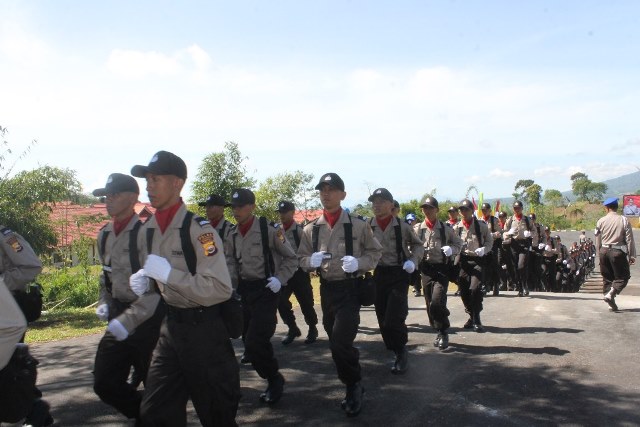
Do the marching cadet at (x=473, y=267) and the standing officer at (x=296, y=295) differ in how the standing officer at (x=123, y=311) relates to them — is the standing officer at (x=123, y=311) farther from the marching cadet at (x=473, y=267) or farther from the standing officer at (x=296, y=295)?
the marching cadet at (x=473, y=267)

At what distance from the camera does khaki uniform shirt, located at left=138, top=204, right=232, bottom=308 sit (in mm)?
3172

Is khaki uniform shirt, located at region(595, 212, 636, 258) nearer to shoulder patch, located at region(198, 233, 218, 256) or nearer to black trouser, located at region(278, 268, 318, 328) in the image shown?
black trouser, located at region(278, 268, 318, 328)

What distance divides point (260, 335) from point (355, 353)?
97 cm

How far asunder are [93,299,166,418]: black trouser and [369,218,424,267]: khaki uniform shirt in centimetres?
297

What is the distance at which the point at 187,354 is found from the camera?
331cm

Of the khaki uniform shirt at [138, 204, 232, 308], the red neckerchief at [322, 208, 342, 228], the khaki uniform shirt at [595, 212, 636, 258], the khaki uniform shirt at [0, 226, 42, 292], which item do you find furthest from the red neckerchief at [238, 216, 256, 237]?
the khaki uniform shirt at [595, 212, 636, 258]

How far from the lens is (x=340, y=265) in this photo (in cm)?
515

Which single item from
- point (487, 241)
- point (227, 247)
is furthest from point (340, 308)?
point (487, 241)

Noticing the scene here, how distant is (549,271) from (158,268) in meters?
18.2

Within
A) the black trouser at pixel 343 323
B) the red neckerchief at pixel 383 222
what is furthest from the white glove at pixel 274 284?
the red neckerchief at pixel 383 222

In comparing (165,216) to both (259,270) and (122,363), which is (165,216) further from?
(259,270)

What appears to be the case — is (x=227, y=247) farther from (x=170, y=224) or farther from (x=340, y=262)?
(x=170, y=224)

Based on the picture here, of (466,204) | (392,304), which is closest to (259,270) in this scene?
(392,304)

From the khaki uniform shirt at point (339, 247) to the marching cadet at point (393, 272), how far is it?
3.07 ft
